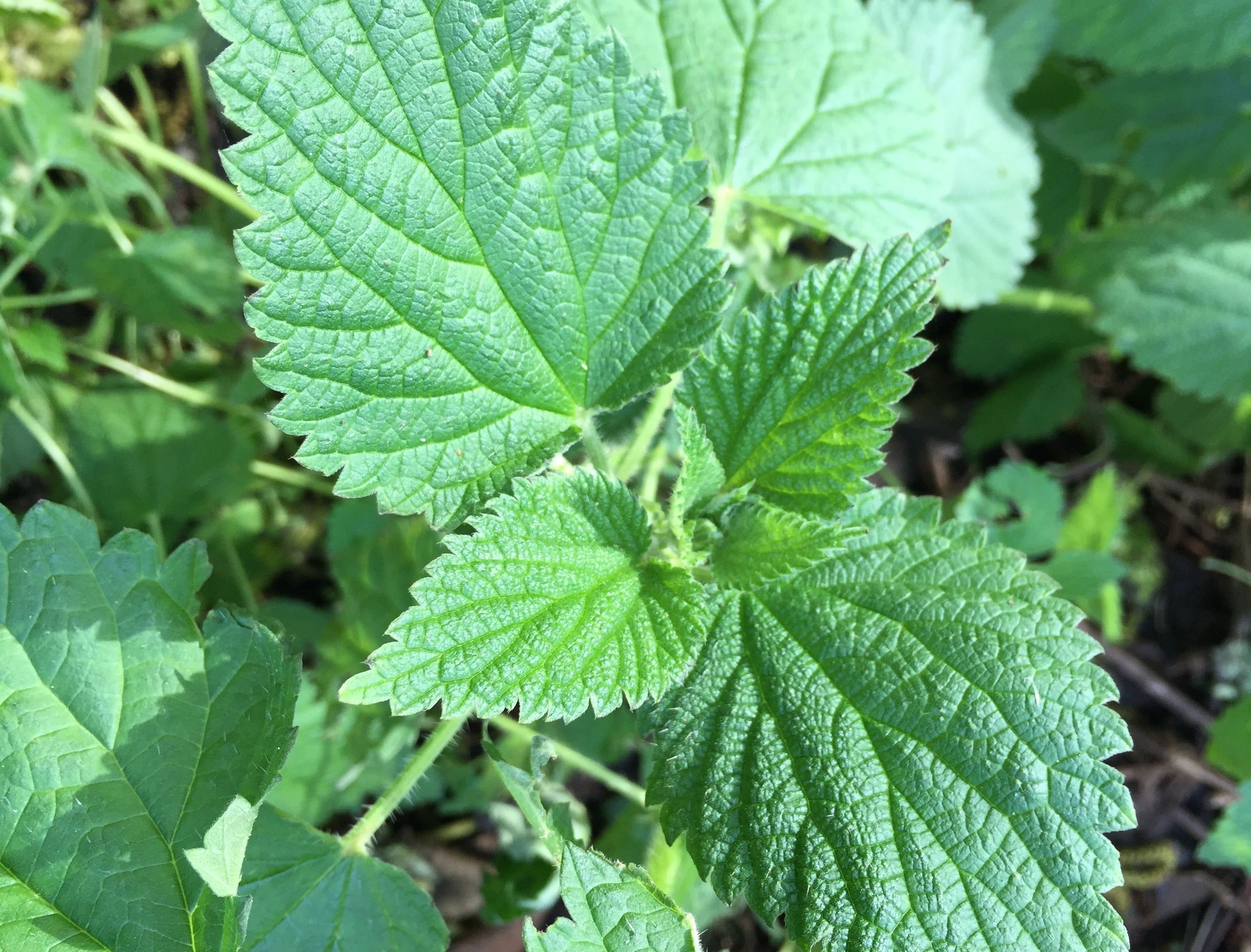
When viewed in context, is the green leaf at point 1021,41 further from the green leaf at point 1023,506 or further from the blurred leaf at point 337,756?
the blurred leaf at point 337,756

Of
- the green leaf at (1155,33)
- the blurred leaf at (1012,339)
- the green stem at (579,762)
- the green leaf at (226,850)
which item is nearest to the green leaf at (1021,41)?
the green leaf at (1155,33)

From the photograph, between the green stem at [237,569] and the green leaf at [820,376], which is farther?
the green stem at [237,569]

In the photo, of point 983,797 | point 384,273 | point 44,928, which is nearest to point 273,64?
point 384,273

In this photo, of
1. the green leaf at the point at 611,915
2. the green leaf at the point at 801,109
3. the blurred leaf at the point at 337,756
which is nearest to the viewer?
the green leaf at the point at 611,915

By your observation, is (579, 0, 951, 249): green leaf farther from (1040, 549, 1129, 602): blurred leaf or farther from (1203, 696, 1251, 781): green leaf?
(1203, 696, 1251, 781): green leaf

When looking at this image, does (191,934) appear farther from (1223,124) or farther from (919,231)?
(1223,124)

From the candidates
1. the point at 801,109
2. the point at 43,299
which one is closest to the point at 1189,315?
the point at 801,109
